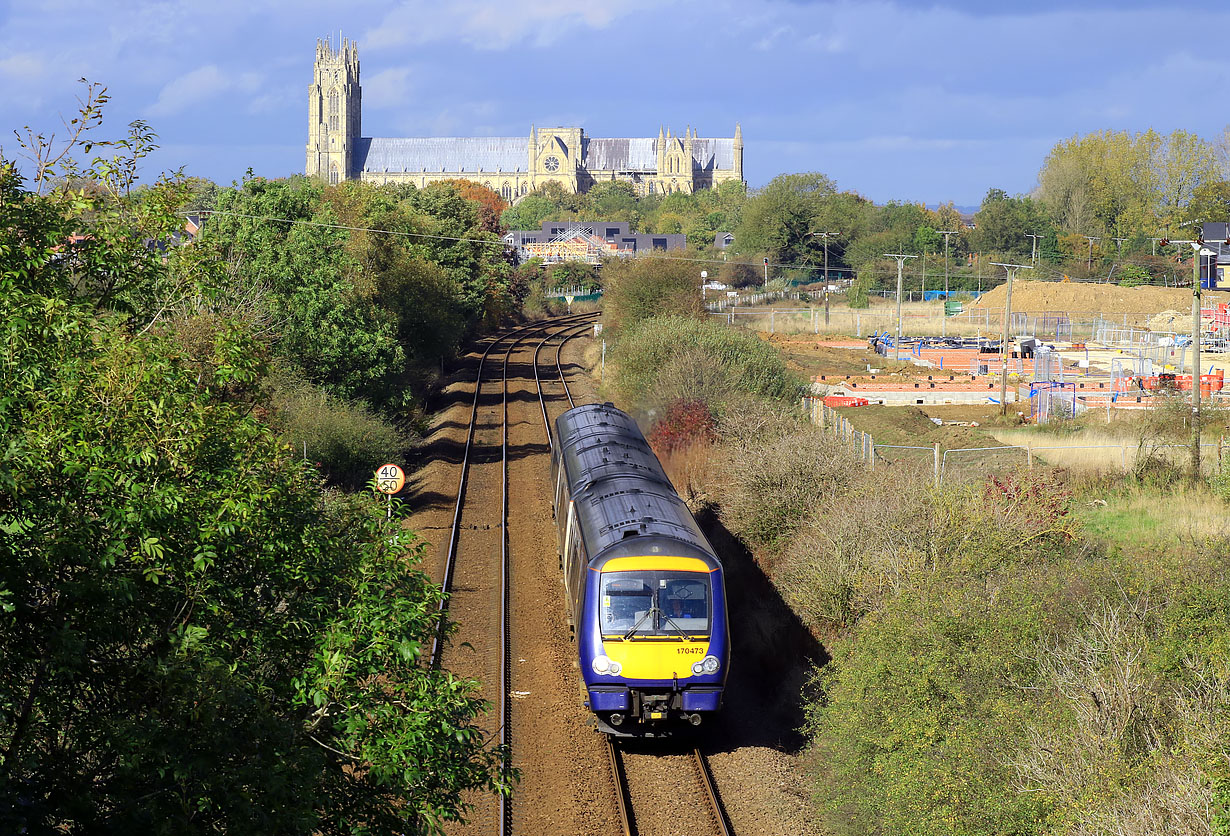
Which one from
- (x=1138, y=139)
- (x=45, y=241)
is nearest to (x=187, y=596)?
(x=45, y=241)

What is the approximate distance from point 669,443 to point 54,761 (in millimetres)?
22945

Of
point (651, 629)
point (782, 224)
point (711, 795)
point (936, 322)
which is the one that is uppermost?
point (782, 224)

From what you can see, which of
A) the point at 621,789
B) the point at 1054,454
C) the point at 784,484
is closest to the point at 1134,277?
the point at 1054,454

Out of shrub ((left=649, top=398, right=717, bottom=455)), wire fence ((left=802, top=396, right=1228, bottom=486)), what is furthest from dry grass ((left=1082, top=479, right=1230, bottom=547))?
shrub ((left=649, top=398, right=717, bottom=455))

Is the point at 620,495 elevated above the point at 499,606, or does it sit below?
above

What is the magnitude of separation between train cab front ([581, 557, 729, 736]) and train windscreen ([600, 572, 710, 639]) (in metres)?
0.01

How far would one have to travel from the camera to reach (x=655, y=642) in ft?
46.4

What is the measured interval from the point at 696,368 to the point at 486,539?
358 inches

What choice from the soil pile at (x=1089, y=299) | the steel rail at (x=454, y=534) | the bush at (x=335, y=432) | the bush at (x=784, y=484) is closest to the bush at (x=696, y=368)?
the steel rail at (x=454, y=534)

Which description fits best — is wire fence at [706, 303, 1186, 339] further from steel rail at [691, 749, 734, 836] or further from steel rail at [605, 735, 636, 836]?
steel rail at [691, 749, 734, 836]

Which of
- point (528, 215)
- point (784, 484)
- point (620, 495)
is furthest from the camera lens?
point (528, 215)

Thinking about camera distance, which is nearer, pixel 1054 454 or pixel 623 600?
pixel 623 600

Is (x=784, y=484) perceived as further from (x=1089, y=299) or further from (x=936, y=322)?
(x=1089, y=299)

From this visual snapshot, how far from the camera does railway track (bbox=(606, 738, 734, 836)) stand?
1280 centimetres
